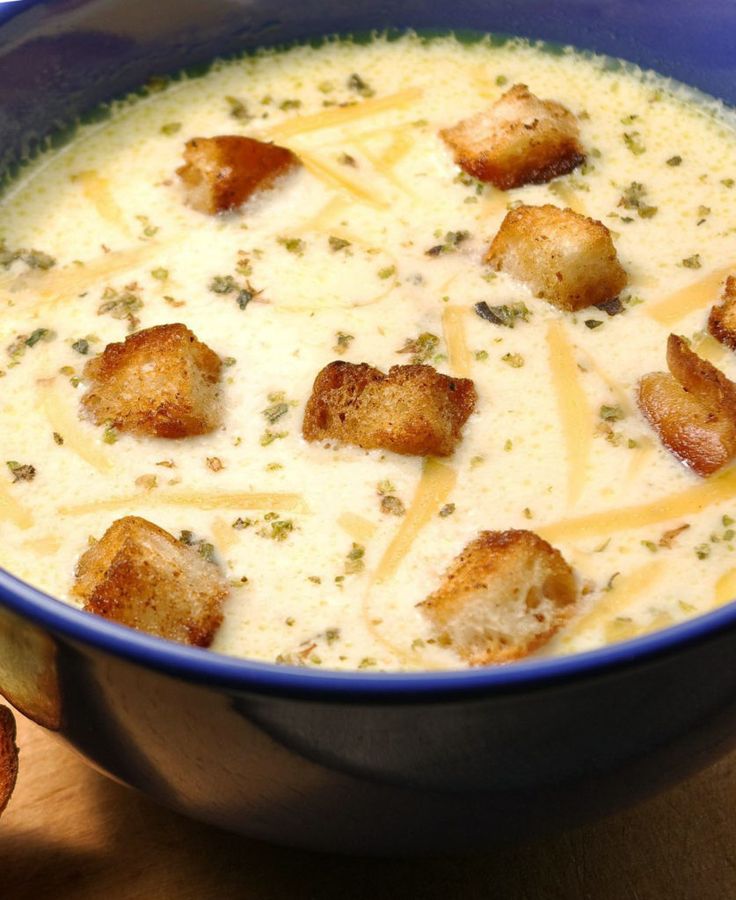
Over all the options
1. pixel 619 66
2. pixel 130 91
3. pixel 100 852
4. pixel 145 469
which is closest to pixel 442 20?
pixel 619 66

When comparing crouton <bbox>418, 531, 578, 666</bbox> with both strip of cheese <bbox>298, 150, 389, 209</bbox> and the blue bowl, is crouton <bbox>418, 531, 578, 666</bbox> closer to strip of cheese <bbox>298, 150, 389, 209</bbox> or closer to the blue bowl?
the blue bowl

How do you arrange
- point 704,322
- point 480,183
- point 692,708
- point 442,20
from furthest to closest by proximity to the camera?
point 442,20, point 480,183, point 704,322, point 692,708

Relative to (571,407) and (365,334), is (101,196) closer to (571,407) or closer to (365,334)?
(365,334)

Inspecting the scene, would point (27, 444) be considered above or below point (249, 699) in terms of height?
below

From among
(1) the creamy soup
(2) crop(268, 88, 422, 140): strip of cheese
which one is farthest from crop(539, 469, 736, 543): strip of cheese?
(2) crop(268, 88, 422, 140): strip of cheese

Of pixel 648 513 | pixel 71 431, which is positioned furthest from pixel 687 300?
pixel 71 431

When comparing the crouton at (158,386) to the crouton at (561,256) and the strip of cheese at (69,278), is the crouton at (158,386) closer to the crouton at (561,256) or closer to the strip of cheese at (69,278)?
the strip of cheese at (69,278)

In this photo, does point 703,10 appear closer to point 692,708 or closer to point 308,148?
point 308,148
